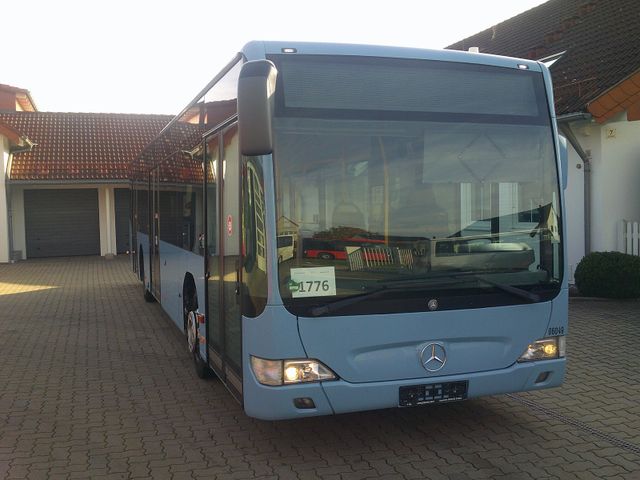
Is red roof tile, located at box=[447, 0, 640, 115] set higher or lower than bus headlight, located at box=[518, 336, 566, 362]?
higher

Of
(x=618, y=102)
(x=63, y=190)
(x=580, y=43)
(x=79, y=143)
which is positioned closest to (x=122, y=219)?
(x=63, y=190)

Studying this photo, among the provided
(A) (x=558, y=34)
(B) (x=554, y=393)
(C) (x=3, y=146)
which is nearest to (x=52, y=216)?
(C) (x=3, y=146)

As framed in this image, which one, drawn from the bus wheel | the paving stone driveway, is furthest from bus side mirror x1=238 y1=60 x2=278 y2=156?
the bus wheel

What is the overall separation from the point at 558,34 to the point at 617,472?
45.7 feet

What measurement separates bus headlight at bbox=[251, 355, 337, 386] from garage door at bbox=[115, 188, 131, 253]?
77.7ft

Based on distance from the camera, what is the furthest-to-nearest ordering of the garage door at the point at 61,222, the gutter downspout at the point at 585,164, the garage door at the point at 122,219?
the garage door at the point at 122,219 < the garage door at the point at 61,222 < the gutter downspout at the point at 585,164

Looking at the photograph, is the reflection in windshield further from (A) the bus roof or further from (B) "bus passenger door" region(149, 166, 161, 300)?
(B) "bus passenger door" region(149, 166, 161, 300)

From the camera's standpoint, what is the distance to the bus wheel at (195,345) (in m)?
6.98

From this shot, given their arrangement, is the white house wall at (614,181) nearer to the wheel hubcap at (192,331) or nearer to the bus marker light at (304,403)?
the wheel hubcap at (192,331)

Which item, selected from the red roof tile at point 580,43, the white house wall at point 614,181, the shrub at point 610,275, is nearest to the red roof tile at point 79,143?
the red roof tile at point 580,43

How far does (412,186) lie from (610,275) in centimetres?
779

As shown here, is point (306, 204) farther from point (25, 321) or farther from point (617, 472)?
point (25, 321)

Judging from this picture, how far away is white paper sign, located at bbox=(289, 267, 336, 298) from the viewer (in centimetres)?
435

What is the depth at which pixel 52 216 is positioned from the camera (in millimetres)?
26344
